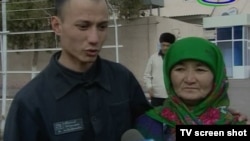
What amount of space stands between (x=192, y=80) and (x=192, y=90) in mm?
45

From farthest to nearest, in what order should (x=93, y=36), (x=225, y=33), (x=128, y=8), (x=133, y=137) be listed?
(x=225, y=33) < (x=128, y=8) < (x=93, y=36) < (x=133, y=137)

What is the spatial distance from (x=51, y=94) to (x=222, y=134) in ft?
1.97

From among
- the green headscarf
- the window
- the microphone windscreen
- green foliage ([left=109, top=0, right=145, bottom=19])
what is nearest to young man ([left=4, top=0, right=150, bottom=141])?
the microphone windscreen

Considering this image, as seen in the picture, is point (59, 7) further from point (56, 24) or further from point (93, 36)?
point (93, 36)

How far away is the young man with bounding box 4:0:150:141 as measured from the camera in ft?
5.49

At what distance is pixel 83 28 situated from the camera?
1.71 m

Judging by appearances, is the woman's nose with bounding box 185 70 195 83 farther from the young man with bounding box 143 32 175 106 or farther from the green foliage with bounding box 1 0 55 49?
the green foliage with bounding box 1 0 55 49

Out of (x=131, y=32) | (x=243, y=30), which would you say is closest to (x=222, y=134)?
(x=131, y=32)

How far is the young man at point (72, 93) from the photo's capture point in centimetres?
167

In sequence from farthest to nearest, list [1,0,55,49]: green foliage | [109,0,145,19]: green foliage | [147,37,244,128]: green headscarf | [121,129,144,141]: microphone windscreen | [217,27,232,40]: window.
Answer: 1. [217,27,232,40]: window
2. [109,0,145,19]: green foliage
3. [1,0,55,49]: green foliage
4. [147,37,244,128]: green headscarf
5. [121,129,144,141]: microphone windscreen

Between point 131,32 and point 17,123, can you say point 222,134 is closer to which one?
point 17,123

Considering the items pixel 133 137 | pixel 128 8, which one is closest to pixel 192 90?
pixel 133 137

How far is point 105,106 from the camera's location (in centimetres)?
180

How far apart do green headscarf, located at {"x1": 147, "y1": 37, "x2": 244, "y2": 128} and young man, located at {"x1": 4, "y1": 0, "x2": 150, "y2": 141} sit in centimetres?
29
